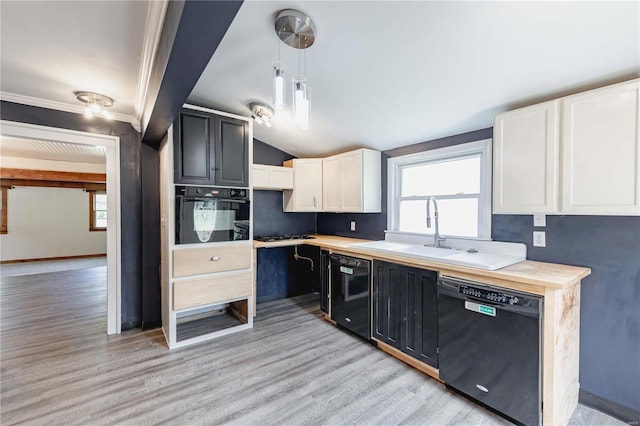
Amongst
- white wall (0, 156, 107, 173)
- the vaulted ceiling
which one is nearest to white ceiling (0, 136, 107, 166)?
white wall (0, 156, 107, 173)

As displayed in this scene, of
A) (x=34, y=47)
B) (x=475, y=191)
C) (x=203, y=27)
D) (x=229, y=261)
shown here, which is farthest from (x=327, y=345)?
(x=34, y=47)

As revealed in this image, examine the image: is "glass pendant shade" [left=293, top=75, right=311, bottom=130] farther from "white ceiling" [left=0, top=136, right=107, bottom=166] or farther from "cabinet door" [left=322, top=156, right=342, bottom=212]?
"white ceiling" [left=0, top=136, right=107, bottom=166]

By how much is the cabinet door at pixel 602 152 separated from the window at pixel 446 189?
735 millimetres

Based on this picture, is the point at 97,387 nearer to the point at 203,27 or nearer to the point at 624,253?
the point at 203,27

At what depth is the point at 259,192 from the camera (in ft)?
12.8

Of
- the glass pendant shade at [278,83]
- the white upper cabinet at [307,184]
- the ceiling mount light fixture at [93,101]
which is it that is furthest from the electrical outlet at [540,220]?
the ceiling mount light fixture at [93,101]

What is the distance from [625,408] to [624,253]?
98 cm

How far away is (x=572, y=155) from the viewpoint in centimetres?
172

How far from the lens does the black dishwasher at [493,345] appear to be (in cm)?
160

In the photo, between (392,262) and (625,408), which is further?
(392,262)

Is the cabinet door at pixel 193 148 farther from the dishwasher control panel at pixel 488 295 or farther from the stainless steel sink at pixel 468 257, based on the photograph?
the dishwasher control panel at pixel 488 295

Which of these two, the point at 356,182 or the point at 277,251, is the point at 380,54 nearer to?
the point at 356,182

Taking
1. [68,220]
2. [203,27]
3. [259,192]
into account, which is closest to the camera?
[203,27]

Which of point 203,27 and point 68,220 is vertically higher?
point 203,27
